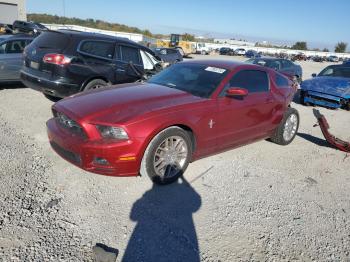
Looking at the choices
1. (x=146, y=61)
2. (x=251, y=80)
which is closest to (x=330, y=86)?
(x=146, y=61)

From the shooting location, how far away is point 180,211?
3.62 meters

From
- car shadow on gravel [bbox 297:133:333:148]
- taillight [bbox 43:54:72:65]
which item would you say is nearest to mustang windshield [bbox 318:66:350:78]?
car shadow on gravel [bbox 297:133:333:148]

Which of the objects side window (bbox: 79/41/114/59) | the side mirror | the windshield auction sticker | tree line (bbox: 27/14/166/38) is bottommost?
the side mirror

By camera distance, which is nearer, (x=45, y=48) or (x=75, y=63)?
(x=75, y=63)

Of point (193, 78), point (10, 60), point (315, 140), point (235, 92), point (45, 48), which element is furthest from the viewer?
point (10, 60)

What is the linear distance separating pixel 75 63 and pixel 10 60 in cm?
318

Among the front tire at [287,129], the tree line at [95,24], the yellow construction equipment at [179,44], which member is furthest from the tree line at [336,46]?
the front tire at [287,129]

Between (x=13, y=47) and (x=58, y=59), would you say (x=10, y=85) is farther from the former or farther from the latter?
(x=58, y=59)

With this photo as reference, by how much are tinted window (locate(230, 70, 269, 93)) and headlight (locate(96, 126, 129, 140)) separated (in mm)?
2029

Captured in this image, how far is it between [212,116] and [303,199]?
5.29 feet

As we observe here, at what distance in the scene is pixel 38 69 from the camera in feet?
22.1

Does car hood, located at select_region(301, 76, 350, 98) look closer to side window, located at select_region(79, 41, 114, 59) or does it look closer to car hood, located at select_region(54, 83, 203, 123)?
side window, located at select_region(79, 41, 114, 59)

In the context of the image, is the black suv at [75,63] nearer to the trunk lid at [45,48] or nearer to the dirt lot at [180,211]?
the trunk lid at [45,48]

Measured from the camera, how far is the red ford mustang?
373cm
